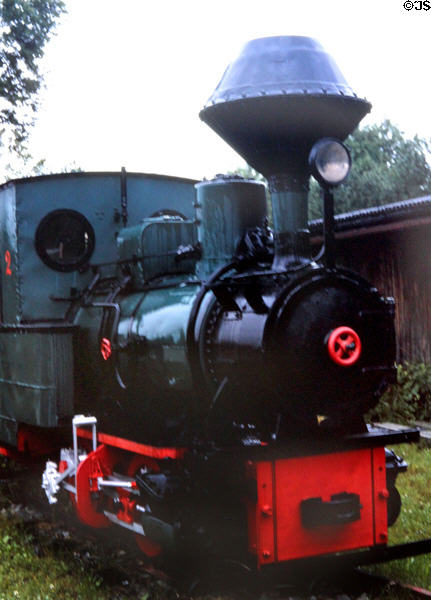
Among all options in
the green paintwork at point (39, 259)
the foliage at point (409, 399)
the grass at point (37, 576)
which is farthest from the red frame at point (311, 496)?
the foliage at point (409, 399)

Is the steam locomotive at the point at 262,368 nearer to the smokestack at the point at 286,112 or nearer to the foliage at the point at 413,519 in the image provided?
the smokestack at the point at 286,112

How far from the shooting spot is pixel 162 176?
272 inches

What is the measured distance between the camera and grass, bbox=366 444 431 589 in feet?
16.8

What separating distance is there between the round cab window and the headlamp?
9.43 feet

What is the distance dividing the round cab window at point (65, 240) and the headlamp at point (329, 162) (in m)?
2.88

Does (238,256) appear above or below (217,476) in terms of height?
above

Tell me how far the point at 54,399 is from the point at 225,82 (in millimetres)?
2645

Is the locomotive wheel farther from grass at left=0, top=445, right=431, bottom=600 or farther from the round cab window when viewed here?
the round cab window

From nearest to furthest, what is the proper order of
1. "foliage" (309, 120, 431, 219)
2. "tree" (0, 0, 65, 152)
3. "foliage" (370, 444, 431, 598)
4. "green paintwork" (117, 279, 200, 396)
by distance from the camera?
"green paintwork" (117, 279, 200, 396) → "foliage" (370, 444, 431, 598) → "tree" (0, 0, 65, 152) → "foliage" (309, 120, 431, 219)

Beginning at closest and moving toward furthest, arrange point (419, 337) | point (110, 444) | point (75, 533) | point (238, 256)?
point (238, 256), point (110, 444), point (75, 533), point (419, 337)

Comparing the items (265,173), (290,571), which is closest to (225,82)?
(265,173)

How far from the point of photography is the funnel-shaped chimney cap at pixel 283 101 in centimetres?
445

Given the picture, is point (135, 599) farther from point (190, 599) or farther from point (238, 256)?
point (238, 256)

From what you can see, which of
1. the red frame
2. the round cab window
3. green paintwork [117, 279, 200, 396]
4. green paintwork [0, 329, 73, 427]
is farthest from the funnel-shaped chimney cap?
the round cab window
